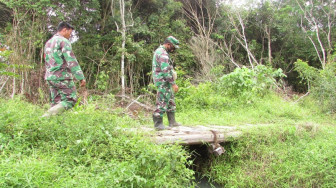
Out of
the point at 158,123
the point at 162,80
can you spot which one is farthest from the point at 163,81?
the point at 158,123

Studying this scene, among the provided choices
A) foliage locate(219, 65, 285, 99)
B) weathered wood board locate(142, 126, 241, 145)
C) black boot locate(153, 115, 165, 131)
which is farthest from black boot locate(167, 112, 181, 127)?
foliage locate(219, 65, 285, 99)

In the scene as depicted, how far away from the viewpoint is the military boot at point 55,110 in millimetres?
3350

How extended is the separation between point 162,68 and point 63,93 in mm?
1534

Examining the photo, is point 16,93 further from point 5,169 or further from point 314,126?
point 314,126

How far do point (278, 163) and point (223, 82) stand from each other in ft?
12.5

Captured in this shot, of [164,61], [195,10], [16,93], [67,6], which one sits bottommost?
[16,93]

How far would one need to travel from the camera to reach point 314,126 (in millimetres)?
4734

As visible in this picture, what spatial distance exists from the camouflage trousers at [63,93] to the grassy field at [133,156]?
0.75ft

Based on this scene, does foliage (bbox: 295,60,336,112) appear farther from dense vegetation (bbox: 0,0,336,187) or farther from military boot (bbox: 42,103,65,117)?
military boot (bbox: 42,103,65,117)

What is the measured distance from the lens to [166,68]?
3924 millimetres

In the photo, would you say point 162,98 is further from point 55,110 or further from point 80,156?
point 80,156

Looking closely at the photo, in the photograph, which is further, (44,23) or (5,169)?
(44,23)

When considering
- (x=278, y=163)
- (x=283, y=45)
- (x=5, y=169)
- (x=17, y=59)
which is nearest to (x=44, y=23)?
(x=17, y=59)

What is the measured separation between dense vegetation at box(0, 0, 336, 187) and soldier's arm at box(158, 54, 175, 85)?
3.25 feet
